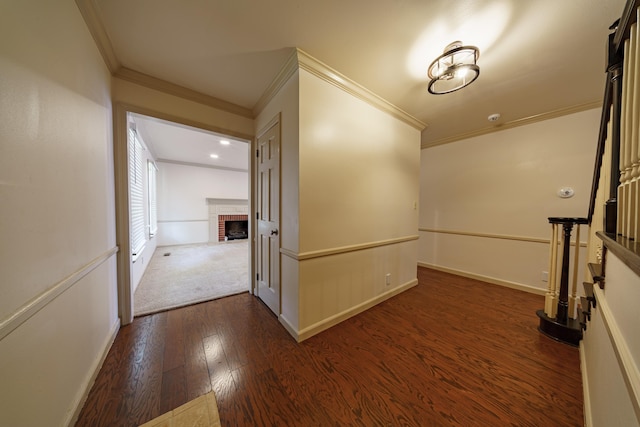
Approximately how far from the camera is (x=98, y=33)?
1.42 meters

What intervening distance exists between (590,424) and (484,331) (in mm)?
945

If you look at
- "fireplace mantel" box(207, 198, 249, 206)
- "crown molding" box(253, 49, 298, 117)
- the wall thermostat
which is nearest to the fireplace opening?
"fireplace mantel" box(207, 198, 249, 206)

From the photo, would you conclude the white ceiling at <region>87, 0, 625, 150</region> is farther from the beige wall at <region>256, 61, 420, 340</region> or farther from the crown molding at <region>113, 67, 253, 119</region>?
the beige wall at <region>256, 61, 420, 340</region>

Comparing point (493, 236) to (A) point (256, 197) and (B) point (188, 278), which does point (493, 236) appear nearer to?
(A) point (256, 197)

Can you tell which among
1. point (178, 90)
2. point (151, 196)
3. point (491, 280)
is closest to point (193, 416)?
point (178, 90)

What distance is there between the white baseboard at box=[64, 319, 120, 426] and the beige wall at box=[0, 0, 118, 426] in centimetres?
1

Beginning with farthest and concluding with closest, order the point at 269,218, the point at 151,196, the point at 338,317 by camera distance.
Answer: the point at 151,196 < the point at 269,218 < the point at 338,317

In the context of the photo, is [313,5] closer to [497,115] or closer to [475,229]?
[497,115]

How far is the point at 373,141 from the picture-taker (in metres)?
2.26

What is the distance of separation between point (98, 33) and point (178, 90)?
0.66 metres

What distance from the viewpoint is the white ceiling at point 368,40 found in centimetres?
129

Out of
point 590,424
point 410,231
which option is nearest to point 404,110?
point 410,231

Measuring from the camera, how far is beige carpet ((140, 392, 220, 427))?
1.06 m

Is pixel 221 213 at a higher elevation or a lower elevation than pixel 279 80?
lower
